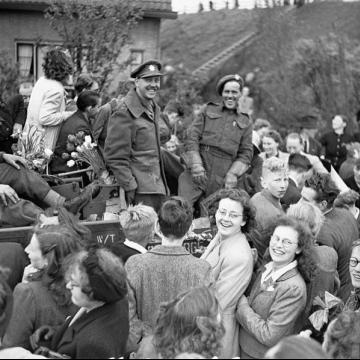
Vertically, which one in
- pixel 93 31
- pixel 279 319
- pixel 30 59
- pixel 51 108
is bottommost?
pixel 279 319

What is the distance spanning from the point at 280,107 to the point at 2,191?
18594 mm

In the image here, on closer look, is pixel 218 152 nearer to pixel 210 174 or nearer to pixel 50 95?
pixel 210 174

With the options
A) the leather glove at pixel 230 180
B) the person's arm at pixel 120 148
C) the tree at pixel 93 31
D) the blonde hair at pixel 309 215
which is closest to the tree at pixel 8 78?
the tree at pixel 93 31

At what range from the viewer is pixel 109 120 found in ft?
25.4

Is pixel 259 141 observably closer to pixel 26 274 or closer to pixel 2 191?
pixel 2 191

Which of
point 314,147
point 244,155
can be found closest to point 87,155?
point 244,155

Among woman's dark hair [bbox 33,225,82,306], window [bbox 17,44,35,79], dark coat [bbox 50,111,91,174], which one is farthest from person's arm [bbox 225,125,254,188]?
window [bbox 17,44,35,79]

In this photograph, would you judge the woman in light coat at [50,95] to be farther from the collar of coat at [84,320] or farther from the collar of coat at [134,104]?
the collar of coat at [84,320]

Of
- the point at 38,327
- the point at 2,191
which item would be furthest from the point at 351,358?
the point at 2,191

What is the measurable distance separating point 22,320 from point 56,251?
0.48 m

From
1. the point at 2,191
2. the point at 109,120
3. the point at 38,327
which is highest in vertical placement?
the point at 109,120

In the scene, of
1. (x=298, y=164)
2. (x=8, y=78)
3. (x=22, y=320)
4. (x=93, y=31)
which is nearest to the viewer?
(x=22, y=320)

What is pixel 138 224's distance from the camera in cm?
559

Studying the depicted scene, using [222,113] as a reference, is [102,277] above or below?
below
